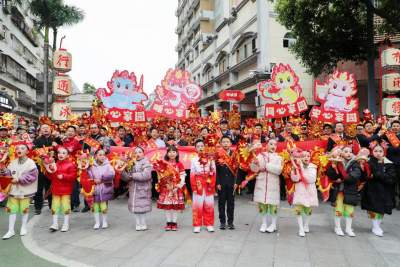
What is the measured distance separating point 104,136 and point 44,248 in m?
4.28

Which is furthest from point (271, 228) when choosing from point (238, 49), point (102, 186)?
point (238, 49)

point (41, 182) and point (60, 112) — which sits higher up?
point (60, 112)

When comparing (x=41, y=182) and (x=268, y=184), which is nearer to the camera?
(x=268, y=184)

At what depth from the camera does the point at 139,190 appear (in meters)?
6.55

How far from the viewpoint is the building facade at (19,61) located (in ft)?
98.7

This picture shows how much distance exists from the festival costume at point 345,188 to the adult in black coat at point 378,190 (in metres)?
0.26

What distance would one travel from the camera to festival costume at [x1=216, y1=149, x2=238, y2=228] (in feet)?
21.4

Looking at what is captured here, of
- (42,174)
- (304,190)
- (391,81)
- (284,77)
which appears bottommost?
(304,190)

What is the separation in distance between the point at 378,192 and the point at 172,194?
142 inches

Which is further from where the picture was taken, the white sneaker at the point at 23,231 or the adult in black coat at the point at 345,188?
the white sneaker at the point at 23,231

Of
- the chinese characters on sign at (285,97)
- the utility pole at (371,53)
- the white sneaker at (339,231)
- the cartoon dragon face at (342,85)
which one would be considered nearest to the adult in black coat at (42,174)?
the chinese characters on sign at (285,97)

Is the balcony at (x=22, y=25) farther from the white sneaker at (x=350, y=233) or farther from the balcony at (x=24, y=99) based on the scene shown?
the white sneaker at (x=350, y=233)

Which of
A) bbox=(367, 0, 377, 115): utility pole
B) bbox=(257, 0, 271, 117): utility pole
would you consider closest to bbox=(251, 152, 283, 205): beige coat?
bbox=(367, 0, 377, 115): utility pole

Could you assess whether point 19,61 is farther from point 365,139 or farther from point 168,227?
point 365,139
